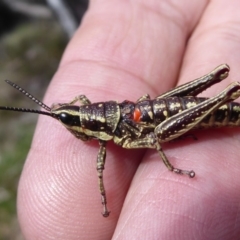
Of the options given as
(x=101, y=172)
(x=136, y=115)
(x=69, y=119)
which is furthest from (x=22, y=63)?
(x=101, y=172)

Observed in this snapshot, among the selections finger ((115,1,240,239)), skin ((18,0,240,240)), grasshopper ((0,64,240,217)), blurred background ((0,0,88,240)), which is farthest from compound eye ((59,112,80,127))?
blurred background ((0,0,88,240))

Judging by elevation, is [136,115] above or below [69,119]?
above

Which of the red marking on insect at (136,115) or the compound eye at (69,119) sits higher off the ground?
the red marking on insect at (136,115)

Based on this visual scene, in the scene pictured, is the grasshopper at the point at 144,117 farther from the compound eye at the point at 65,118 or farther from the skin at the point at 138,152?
the skin at the point at 138,152

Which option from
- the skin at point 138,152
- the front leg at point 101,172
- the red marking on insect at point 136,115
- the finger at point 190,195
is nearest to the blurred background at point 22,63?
the skin at point 138,152

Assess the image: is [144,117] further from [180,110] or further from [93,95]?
[93,95]

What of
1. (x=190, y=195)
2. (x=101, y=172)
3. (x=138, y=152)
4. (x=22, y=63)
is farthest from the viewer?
(x=22, y=63)

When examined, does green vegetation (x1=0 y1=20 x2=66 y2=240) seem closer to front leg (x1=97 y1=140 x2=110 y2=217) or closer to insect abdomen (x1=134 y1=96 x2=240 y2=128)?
front leg (x1=97 y1=140 x2=110 y2=217)
